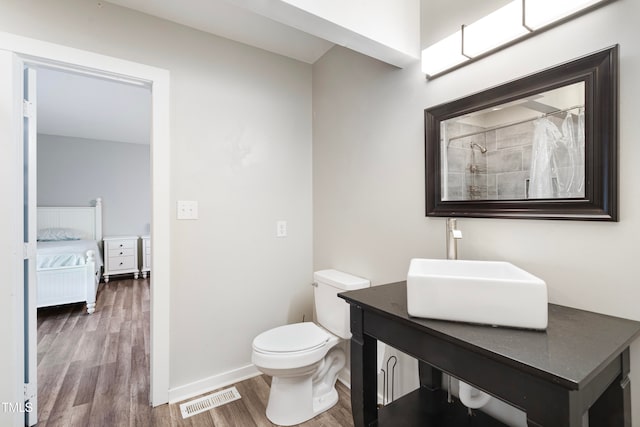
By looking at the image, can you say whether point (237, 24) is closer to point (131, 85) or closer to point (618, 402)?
point (131, 85)

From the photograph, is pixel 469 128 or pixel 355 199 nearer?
pixel 469 128

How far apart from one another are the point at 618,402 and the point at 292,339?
137cm

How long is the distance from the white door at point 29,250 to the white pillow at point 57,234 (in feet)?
12.8

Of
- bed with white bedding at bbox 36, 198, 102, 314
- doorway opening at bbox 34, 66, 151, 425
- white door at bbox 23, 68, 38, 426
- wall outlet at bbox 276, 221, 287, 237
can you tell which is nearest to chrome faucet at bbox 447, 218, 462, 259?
wall outlet at bbox 276, 221, 287, 237

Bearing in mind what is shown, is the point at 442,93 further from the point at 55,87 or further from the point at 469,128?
the point at 55,87

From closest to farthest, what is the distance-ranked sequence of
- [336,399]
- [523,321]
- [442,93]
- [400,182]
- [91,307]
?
[523,321]
[442,93]
[400,182]
[336,399]
[91,307]

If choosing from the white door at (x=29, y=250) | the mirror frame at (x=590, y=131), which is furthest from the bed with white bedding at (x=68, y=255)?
the mirror frame at (x=590, y=131)

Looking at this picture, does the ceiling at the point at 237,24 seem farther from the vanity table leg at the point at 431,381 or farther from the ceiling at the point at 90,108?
the vanity table leg at the point at 431,381

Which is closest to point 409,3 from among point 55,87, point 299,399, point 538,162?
point 538,162

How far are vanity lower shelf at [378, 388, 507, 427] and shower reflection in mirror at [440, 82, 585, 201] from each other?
3.01 feet

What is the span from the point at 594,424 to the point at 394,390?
954mm

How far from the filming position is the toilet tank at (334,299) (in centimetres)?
176

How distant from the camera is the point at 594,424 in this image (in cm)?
91

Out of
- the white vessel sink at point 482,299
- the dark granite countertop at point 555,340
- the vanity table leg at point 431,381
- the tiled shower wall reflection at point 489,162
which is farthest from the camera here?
the vanity table leg at point 431,381
